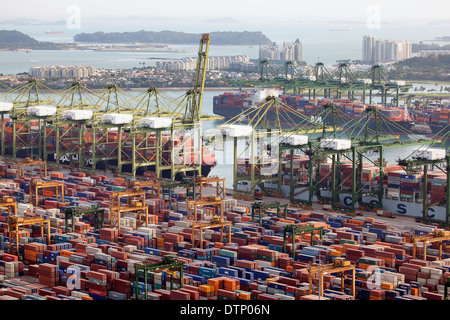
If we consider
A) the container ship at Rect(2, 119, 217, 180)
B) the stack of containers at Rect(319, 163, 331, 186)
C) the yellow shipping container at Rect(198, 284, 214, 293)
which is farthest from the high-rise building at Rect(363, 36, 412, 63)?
the yellow shipping container at Rect(198, 284, 214, 293)

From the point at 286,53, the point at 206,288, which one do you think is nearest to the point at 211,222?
the point at 206,288

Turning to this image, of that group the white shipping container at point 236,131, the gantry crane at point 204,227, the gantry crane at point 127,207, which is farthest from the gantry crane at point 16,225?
the white shipping container at point 236,131

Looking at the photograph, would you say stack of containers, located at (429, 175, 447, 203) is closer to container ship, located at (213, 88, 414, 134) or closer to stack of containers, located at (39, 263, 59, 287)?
stack of containers, located at (39, 263, 59, 287)

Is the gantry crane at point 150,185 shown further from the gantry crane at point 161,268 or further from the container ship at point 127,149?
the gantry crane at point 161,268
